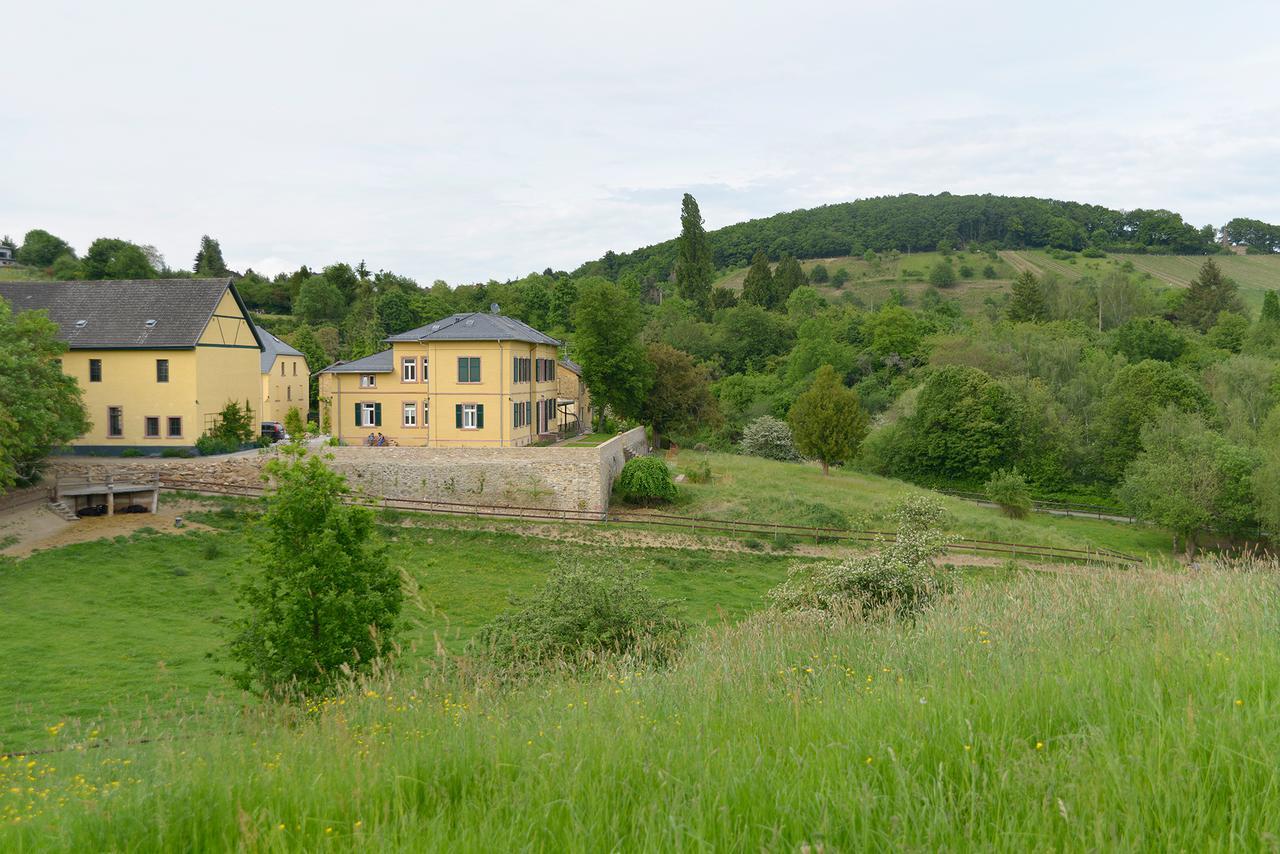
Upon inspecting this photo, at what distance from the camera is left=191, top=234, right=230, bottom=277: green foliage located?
94.8 metres

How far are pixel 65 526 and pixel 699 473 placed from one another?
24607mm

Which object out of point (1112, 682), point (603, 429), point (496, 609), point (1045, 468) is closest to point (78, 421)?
point (496, 609)

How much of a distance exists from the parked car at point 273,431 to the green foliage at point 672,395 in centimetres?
1844

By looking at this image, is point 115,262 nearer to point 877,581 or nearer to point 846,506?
point 846,506

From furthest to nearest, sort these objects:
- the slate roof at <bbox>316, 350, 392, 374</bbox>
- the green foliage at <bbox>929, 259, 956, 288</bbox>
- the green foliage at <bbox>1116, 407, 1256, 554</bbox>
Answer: the green foliage at <bbox>929, 259, 956, 288</bbox>, the slate roof at <bbox>316, 350, 392, 374</bbox>, the green foliage at <bbox>1116, 407, 1256, 554</bbox>

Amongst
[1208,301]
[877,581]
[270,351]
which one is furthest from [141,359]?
[1208,301]

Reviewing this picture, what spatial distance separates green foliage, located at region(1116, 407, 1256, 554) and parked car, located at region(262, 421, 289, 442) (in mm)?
40930

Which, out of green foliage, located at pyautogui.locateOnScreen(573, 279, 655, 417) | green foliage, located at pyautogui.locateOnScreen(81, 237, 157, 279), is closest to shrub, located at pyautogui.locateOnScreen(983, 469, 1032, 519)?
green foliage, located at pyautogui.locateOnScreen(573, 279, 655, 417)

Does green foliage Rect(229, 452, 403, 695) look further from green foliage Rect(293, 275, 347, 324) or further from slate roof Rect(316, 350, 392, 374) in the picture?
green foliage Rect(293, 275, 347, 324)

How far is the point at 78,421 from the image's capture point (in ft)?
101

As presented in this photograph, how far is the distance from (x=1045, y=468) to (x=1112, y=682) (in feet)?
183

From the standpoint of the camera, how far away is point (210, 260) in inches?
3794

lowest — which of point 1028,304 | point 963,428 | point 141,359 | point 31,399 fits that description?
point 963,428

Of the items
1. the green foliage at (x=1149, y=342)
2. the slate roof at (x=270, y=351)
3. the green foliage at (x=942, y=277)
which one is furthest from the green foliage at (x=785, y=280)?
the slate roof at (x=270, y=351)
